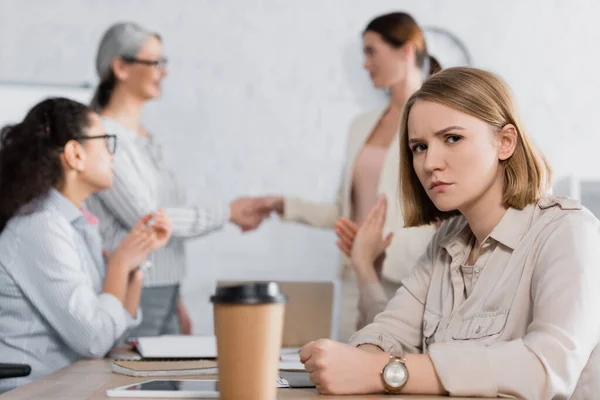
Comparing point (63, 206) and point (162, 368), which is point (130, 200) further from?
point (162, 368)

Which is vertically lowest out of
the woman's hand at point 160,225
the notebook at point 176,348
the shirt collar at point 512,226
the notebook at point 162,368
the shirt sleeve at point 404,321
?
the notebook at point 176,348

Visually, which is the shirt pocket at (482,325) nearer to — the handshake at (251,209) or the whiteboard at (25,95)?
the handshake at (251,209)

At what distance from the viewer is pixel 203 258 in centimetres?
369

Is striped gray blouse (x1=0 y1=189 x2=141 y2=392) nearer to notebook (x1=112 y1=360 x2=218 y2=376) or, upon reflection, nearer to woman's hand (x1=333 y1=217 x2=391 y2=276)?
notebook (x1=112 y1=360 x2=218 y2=376)

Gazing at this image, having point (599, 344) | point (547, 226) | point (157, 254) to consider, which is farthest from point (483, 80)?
point (157, 254)

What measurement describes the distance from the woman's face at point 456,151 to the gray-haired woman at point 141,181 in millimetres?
1325

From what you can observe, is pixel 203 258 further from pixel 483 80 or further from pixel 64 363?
pixel 483 80

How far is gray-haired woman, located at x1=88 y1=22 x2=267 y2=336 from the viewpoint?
2.43 meters

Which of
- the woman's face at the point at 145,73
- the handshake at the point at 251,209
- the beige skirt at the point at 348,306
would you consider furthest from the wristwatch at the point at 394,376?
the handshake at the point at 251,209

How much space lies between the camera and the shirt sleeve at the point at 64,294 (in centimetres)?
157

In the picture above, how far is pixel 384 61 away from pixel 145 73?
2.56ft

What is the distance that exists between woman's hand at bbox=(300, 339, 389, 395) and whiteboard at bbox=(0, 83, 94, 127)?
2.50 m

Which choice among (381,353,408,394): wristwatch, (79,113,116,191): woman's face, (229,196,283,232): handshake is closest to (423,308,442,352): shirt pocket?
(381,353,408,394): wristwatch

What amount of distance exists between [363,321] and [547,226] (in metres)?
0.90
